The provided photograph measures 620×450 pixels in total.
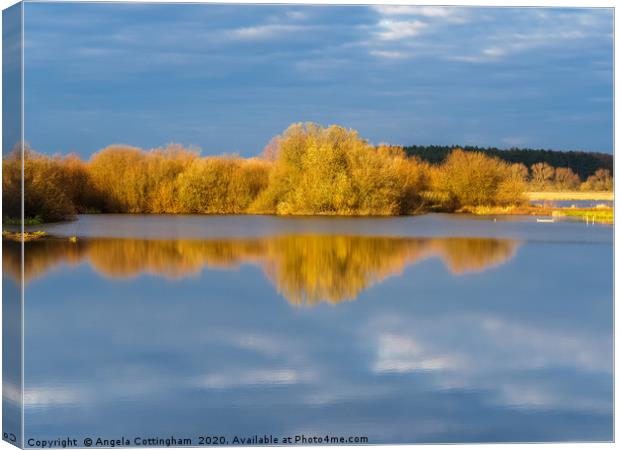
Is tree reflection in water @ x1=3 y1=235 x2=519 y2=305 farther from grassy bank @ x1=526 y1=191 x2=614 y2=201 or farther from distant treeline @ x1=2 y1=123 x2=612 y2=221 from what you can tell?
grassy bank @ x1=526 y1=191 x2=614 y2=201

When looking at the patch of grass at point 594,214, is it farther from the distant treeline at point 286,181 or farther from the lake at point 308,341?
the distant treeline at point 286,181

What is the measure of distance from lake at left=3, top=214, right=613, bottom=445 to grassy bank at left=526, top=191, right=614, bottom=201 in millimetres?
449

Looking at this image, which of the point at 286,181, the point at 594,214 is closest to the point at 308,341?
the point at 286,181

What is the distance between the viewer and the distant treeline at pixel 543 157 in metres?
11.0

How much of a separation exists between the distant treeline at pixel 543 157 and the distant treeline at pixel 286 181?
0.39ft

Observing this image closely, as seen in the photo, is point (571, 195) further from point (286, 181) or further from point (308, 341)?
point (308, 341)

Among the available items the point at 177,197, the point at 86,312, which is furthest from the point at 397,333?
the point at 177,197

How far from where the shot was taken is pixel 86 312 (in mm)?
10203

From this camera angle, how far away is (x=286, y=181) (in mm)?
13273

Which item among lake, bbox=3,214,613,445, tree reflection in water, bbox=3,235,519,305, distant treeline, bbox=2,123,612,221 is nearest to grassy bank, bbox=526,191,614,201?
distant treeline, bbox=2,123,612,221

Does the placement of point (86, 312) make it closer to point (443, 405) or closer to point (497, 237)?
point (443, 405)

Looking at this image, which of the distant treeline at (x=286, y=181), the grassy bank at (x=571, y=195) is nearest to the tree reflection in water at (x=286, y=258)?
the distant treeline at (x=286, y=181)

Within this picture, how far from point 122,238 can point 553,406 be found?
5987 mm

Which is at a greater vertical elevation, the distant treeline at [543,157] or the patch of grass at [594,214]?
the distant treeline at [543,157]
